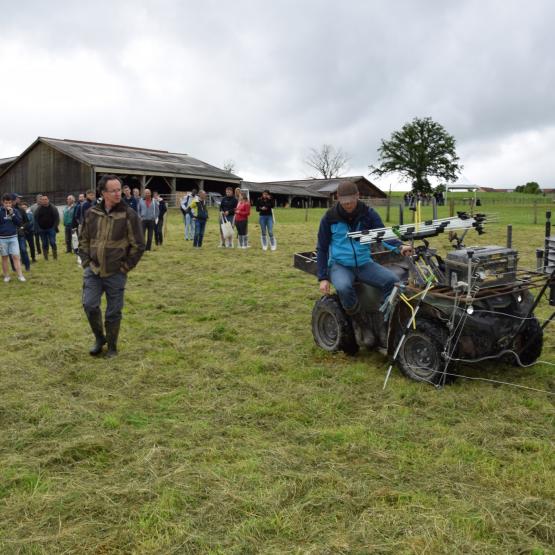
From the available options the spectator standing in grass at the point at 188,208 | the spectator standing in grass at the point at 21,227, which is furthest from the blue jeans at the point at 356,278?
the spectator standing in grass at the point at 188,208

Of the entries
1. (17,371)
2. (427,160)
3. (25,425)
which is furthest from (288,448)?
(427,160)

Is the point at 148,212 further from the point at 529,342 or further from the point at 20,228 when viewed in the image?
the point at 529,342

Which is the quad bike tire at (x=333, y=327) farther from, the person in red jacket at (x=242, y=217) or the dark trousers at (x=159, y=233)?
the dark trousers at (x=159, y=233)

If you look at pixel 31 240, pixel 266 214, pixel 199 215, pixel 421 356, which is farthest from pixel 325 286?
pixel 199 215

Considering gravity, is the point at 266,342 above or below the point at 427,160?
below

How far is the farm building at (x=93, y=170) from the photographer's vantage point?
120 feet

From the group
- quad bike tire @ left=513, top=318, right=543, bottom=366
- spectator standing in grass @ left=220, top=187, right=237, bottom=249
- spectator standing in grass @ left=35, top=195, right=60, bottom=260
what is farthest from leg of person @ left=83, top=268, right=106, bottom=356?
spectator standing in grass @ left=220, top=187, right=237, bottom=249

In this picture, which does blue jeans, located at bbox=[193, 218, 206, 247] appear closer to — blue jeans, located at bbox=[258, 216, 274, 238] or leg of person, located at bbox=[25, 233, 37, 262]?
blue jeans, located at bbox=[258, 216, 274, 238]

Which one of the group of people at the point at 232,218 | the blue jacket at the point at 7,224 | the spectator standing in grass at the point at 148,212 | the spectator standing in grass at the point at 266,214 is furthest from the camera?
the group of people at the point at 232,218

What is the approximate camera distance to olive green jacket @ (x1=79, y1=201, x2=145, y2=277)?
611cm

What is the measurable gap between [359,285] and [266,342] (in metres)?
1.62

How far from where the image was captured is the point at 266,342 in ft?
23.0

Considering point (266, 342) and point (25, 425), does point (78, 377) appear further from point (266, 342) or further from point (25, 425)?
point (266, 342)

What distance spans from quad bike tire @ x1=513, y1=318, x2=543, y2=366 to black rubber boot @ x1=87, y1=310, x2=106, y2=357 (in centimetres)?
434
